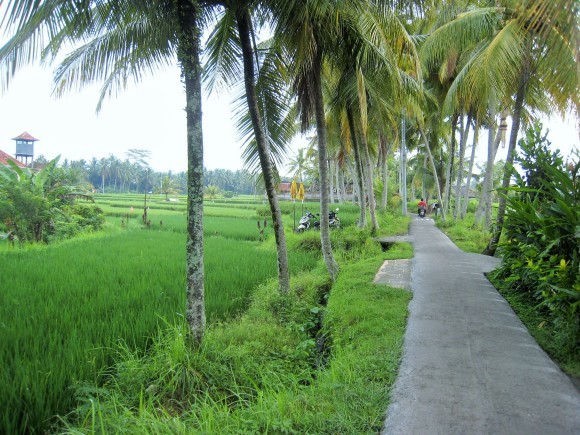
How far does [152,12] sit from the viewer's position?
146 inches

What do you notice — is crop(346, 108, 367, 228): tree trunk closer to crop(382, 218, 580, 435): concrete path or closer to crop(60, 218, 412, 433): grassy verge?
crop(60, 218, 412, 433): grassy verge

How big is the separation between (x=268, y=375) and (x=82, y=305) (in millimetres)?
2423

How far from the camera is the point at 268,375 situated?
3.33 metres

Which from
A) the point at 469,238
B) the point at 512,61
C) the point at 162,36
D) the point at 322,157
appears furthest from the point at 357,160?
the point at 162,36

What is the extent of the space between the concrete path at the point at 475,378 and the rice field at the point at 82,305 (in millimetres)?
2222

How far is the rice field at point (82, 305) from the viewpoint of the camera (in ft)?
8.58

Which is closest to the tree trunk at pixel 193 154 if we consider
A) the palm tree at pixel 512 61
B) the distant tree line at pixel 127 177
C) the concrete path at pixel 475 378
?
the concrete path at pixel 475 378

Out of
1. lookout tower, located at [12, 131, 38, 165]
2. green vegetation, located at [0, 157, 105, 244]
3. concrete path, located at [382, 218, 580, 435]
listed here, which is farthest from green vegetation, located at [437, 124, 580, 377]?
lookout tower, located at [12, 131, 38, 165]

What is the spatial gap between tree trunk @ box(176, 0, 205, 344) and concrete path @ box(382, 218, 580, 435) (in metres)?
1.83

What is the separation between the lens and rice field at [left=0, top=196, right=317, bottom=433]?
2.62m

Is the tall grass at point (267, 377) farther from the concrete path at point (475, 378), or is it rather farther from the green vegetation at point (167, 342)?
the concrete path at point (475, 378)

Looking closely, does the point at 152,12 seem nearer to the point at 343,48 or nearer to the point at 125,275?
the point at 343,48

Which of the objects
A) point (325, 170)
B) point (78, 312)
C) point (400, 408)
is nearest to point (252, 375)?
point (400, 408)

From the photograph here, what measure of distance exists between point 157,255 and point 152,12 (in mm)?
5467
